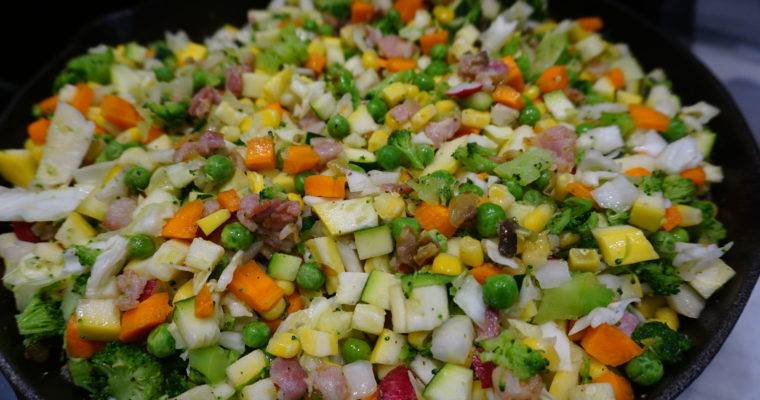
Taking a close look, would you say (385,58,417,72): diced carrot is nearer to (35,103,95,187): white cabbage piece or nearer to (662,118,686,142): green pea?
(662,118,686,142): green pea

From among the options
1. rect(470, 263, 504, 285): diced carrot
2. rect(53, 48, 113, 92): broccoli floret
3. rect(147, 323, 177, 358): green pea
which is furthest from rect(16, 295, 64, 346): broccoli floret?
rect(470, 263, 504, 285): diced carrot

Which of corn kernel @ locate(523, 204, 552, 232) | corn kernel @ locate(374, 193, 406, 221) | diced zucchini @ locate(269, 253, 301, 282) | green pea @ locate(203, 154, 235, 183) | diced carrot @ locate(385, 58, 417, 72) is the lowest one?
diced zucchini @ locate(269, 253, 301, 282)

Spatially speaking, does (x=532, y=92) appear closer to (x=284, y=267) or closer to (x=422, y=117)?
(x=422, y=117)

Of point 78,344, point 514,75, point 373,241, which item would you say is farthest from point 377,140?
point 78,344

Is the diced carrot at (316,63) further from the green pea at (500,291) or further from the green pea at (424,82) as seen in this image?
the green pea at (500,291)

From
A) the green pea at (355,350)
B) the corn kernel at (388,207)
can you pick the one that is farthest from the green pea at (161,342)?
the corn kernel at (388,207)
